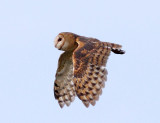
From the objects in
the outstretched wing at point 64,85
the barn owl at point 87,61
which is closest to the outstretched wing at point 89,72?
the barn owl at point 87,61

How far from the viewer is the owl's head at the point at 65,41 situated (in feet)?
54.9

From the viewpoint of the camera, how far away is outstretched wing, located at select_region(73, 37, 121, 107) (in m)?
15.3

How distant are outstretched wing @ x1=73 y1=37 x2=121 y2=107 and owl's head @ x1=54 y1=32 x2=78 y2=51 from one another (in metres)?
0.89

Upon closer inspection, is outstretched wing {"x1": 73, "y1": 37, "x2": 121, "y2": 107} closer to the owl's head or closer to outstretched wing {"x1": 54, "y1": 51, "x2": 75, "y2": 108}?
the owl's head

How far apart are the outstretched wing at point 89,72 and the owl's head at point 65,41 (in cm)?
89

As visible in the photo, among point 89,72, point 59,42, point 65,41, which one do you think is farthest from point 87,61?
point 59,42

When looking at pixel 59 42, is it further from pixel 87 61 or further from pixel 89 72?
pixel 89 72

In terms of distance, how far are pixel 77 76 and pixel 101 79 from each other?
74 centimetres

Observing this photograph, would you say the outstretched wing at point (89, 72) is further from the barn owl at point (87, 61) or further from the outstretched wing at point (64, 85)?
the outstretched wing at point (64, 85)

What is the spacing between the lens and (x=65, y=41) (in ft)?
55.0

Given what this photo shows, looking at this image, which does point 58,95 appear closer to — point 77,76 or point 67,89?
point 67,89

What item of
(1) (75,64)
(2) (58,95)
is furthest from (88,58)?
(2) (58,95)

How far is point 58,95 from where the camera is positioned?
59.1 ft

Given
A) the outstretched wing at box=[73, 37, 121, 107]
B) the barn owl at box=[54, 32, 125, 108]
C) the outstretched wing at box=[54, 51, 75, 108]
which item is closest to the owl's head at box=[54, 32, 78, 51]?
the barn owl at box=[54, 32, 125, 108]
